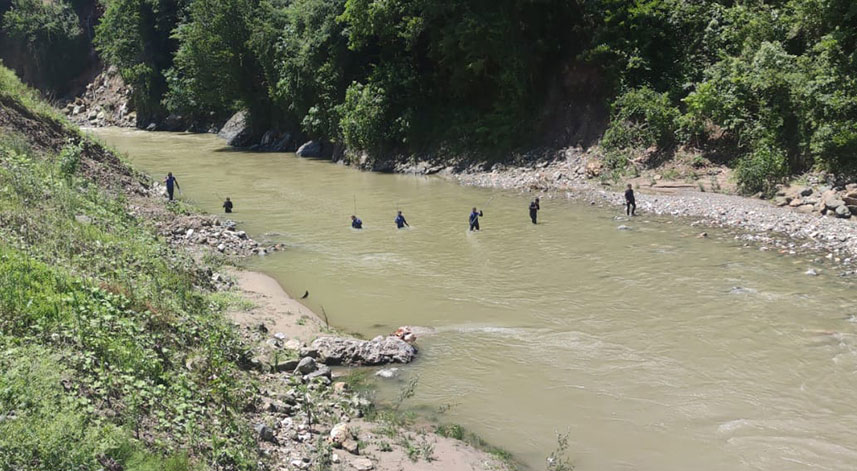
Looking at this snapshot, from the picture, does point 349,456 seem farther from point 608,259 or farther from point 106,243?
point 608,259

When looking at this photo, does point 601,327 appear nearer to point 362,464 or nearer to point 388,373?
point 388,373

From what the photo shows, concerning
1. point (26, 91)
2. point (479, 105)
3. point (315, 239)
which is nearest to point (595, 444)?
point (315, 239)

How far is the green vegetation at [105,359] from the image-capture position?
5.83 metres

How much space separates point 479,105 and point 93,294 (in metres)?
26.4

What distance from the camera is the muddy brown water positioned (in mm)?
8648

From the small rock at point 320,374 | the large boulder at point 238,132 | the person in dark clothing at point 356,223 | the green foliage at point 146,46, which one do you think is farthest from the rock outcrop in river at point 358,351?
the green foliage at point 146,46

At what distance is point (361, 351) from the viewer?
10719mm

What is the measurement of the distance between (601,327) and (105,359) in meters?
8.37

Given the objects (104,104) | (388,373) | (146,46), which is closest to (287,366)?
(388,373)

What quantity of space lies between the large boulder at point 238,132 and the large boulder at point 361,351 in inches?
1465

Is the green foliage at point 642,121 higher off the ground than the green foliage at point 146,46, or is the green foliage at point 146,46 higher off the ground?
the green foliage at point 146,46

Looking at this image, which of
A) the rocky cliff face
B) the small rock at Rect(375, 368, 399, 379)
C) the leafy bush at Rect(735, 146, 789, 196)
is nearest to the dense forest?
the leafy bush at Rect(735, 146, 789, 196)

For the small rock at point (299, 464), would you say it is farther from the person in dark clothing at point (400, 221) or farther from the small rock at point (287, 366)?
the person in dark clothing at point (400, 221)

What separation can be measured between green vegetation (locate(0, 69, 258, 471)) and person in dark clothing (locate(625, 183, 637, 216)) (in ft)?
43.7
